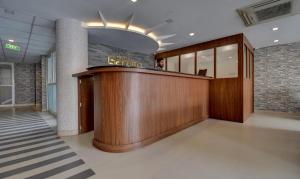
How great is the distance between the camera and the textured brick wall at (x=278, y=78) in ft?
20.3

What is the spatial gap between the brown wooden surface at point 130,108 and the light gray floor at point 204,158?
7.7 inches

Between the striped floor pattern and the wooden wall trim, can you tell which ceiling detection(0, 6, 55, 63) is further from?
the wooden wall trim

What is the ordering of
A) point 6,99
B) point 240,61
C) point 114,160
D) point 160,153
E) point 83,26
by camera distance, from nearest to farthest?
point 114,160, point 160,153, point 83,26, point 240,61, point 6,99

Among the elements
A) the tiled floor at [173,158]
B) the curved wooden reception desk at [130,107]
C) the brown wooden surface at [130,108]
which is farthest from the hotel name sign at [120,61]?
the tiled floor at [173,158]

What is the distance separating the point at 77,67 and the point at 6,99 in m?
10.2

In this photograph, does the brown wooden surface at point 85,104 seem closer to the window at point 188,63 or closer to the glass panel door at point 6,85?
the window at point 188,63

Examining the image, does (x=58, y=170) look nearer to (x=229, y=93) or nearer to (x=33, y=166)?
(x=33, y=166)

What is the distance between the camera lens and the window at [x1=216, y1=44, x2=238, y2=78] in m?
5.19

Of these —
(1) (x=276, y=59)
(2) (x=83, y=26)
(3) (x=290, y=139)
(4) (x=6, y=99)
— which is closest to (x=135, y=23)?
(2) (x=83, y=26)

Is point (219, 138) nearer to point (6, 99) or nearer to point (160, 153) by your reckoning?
point (160, 153)

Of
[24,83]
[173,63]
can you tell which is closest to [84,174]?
[173,63]

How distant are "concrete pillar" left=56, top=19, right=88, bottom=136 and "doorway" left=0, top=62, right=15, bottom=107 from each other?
9.56m

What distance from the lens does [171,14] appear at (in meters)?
3.74

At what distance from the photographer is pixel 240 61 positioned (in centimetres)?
497
